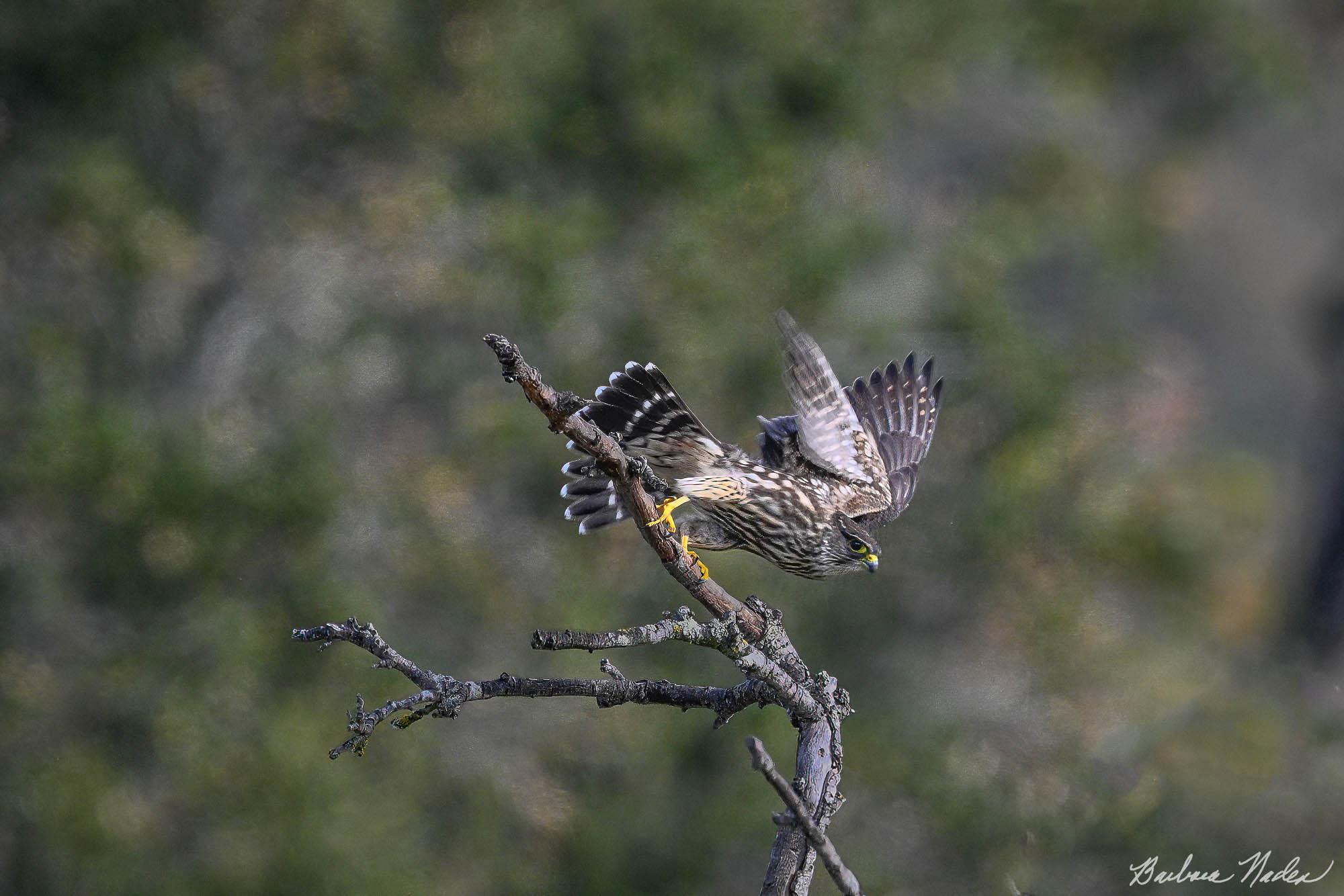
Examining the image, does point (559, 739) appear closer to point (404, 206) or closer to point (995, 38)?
point (404, 206)

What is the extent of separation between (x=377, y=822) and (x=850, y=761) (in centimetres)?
272

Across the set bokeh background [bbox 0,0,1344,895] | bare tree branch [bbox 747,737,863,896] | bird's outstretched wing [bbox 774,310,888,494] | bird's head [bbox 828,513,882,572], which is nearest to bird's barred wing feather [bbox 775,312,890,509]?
bird's outstretched wing [bbox 774,310,888,494]

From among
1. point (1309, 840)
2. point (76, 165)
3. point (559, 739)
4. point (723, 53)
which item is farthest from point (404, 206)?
point (1309, 840)

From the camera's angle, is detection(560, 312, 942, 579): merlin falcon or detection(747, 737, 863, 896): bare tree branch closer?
detection(747, 737, 863, 896): bare tree branch

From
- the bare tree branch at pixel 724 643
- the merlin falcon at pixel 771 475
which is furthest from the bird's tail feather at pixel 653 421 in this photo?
the bare tree branch at pixel 724 643

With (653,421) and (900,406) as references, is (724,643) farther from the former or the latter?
(900,406)

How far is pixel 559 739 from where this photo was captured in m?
7.42

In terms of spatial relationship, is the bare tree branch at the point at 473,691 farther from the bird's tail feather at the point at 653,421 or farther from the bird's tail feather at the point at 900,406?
the bird's tail feather at the point at 900,406

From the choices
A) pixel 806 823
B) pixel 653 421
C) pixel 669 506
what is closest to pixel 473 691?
pixel 806 823

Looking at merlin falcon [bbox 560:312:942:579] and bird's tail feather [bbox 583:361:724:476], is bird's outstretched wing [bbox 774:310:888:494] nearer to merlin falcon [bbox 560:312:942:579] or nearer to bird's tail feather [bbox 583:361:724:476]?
merlin falcon [bbox 560:312:942:579]

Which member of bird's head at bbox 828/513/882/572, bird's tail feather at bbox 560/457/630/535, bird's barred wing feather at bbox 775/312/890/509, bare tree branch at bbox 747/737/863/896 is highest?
bird's barred wing feather at bbox 775/312/890/509

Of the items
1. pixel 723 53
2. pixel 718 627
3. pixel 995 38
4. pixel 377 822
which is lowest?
pixel 718 627

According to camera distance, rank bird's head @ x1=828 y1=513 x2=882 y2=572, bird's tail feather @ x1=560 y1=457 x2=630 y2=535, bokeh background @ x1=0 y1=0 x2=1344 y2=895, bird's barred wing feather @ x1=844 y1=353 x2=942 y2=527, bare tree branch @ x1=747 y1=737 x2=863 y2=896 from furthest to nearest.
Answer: bokeh background @ x1=0 y1=0 x2=1344 y2=895, bird's barred wing feather @ x1=844 y1=353 x2=942 y2=527, bird's tail feather @ x1=560 y1=457 x2=630 y2=535, bird's head @ x1=828 y1=513 x2=882 y2=572, bare tree branch @ x1=747 y1=737 x2=863 y2=896

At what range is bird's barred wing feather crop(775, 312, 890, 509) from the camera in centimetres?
389
